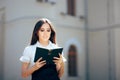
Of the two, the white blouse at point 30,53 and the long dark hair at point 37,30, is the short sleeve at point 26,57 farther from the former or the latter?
the long dark hair at point 37,30

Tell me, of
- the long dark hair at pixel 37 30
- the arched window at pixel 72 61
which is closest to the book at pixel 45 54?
the long dark hair at pixel 37 30

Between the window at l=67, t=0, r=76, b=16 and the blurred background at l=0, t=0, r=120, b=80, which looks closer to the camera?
the blurred background at l=0, t=0, r=120, b=80

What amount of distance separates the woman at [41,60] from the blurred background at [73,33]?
10.3 metres

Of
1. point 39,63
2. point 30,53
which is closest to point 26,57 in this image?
point 30,53

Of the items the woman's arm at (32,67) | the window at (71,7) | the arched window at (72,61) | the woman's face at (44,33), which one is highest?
the window at (71,7)

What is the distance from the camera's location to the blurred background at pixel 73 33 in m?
13.6

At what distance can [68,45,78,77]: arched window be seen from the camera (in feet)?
53.1

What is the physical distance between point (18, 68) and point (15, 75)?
0.33 m

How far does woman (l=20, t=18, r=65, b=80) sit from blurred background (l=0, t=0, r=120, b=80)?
10.3 meters

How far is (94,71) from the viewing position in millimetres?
16781

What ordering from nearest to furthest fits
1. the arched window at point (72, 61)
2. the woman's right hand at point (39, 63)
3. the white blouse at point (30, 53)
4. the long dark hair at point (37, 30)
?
the woman's right hand at point (39, 63)
the white blouse at point (30, 53)
the long dark hair at point (37, 30)
the arched window at point (72, 61)

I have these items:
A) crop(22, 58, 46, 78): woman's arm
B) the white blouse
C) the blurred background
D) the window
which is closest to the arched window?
the blurred background

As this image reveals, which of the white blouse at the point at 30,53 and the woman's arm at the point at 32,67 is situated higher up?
the white blouse at the point at 30,53

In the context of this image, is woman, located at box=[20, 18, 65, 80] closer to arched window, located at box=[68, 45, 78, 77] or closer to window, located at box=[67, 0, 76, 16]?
arched window, located at box=[68, 45, 78, 77]
